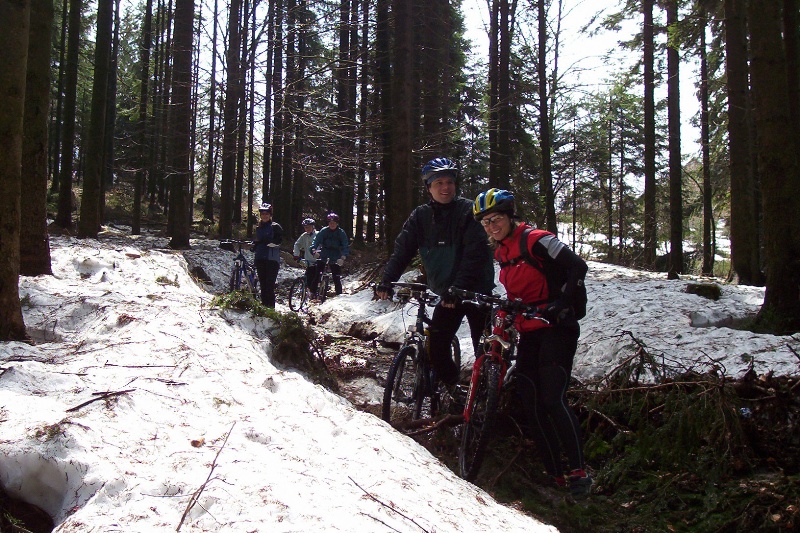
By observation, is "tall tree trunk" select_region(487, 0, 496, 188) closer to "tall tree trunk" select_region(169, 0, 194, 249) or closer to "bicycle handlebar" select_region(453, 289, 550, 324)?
"tall tree trunk" select_region(169, 0, 194, 249)

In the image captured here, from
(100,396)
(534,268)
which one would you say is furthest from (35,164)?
(534,268)

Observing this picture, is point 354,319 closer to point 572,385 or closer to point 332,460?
point 572,385

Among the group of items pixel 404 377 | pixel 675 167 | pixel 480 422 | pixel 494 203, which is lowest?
pixel 480 422

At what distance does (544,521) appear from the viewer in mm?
3824

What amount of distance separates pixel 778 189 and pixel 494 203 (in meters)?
5.07

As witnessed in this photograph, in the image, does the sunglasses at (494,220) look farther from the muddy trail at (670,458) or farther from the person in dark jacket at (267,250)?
the person in dark jacket at (267,250)

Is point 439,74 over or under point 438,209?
over

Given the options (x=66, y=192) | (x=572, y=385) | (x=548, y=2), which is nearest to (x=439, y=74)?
(x=548, y=2)

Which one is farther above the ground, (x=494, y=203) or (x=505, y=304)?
(x=494, y=203)

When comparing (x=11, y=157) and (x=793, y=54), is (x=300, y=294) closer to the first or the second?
(x=11, y=157)

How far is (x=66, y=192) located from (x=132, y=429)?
65.9 ft

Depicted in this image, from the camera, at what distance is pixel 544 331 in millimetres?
4238

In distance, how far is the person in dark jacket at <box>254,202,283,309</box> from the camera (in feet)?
34.4

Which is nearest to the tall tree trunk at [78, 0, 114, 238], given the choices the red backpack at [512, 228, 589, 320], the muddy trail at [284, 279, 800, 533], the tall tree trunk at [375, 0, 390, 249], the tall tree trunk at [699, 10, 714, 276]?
the tall tree trunk at [375, 0, 390, 249]
